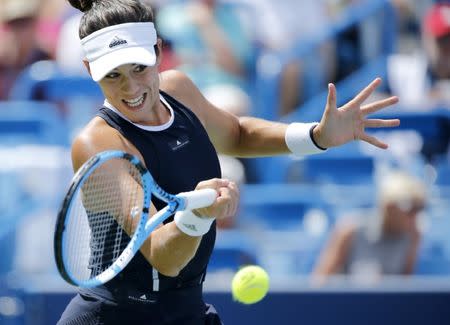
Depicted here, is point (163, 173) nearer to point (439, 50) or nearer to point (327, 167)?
point (327, 167)

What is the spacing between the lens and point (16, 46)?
7809 mm

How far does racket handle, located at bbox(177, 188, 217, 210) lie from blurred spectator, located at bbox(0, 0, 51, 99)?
500cm

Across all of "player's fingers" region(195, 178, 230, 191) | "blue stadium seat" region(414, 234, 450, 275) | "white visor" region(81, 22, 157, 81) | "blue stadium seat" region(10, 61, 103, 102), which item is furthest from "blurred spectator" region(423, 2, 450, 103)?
"player's fingers" region(195, 178, 230, 191)

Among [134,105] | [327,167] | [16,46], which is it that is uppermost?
[16,46]

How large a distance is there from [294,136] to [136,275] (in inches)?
32.4

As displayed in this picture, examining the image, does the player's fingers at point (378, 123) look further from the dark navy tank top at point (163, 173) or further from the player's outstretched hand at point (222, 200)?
the player's outstretched hand at point (222, 200)

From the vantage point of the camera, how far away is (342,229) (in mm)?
5977

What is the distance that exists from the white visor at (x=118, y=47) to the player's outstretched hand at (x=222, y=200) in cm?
49

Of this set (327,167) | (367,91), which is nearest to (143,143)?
(367,91)

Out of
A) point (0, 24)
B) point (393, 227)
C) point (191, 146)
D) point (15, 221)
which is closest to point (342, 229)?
point (393, 227)

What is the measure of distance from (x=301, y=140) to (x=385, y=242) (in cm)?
229

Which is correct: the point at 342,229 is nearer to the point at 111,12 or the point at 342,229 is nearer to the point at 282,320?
the point at 282,320

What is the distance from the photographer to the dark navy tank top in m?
3.35

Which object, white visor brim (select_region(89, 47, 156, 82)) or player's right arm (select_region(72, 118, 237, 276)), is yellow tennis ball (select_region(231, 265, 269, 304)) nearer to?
player's right arm (select_region(72, 118, 237, 276))
